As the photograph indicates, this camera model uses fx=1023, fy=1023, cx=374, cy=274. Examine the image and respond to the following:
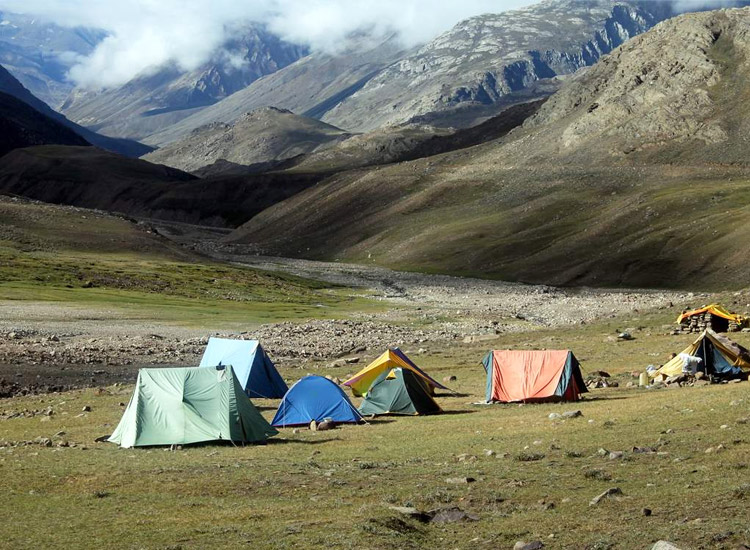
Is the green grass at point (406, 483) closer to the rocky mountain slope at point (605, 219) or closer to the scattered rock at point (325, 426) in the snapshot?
the scattered rock at point (325, 426)

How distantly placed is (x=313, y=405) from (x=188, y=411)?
5813 millimetres

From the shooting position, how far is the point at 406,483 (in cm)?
2295

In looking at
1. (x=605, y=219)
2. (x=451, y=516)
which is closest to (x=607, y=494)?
(x=451, y=516)

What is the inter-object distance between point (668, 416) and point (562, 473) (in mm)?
7720

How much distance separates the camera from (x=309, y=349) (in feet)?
200

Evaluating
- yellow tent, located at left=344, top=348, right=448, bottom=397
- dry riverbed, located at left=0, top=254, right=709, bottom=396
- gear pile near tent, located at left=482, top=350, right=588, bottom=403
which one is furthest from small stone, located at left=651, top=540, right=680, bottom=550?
dry riverbed, located at left=0, top=254, right=709, bottom=396

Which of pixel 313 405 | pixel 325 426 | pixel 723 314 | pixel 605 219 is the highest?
pixel 313 405

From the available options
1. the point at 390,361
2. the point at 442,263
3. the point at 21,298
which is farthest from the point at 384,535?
the point at 442,263

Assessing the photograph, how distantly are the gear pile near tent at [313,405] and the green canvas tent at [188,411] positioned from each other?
12.1 feet

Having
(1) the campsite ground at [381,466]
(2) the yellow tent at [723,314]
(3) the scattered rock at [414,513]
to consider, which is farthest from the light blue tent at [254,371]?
(2) the yellow tent at [723,314]

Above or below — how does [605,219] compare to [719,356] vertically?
below

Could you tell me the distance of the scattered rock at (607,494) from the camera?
20069mm

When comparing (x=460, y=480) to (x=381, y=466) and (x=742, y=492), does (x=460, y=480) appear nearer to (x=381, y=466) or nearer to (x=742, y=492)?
(x=381, y=466)

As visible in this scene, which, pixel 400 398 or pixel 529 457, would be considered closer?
pixel 529 457
